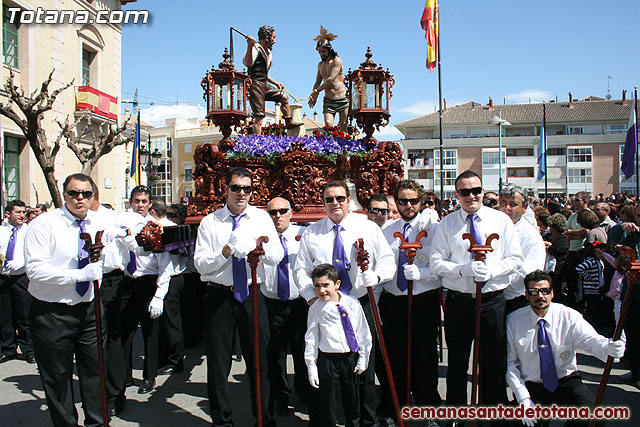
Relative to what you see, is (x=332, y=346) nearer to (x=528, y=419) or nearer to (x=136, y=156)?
(x=528, y=419)

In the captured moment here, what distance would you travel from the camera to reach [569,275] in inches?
343

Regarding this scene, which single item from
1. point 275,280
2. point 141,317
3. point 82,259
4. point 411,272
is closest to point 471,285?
point 411,272

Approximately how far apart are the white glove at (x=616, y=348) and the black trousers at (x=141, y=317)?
4.74 metres

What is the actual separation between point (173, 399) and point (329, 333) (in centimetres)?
254

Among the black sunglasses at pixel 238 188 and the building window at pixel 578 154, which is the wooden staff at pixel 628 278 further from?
the building window at pixel 578 154

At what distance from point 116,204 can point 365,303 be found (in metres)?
20.8

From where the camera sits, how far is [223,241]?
4.72m

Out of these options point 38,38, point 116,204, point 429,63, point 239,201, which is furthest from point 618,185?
point 239,201

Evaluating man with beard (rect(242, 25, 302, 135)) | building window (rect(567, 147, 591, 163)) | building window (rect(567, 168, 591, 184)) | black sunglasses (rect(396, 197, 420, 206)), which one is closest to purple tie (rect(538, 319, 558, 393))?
black sunglasses (rect(396, 197, 420, 206))

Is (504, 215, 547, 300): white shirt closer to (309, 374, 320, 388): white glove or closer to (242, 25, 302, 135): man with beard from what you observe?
(309, 374, 320, 388): white glove

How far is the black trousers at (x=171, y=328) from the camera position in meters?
6.37

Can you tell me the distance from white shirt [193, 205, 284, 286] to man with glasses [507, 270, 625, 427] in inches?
89.2

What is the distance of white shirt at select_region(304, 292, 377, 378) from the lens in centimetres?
418

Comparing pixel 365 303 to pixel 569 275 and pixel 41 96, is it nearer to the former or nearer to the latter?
pixel 569 275
